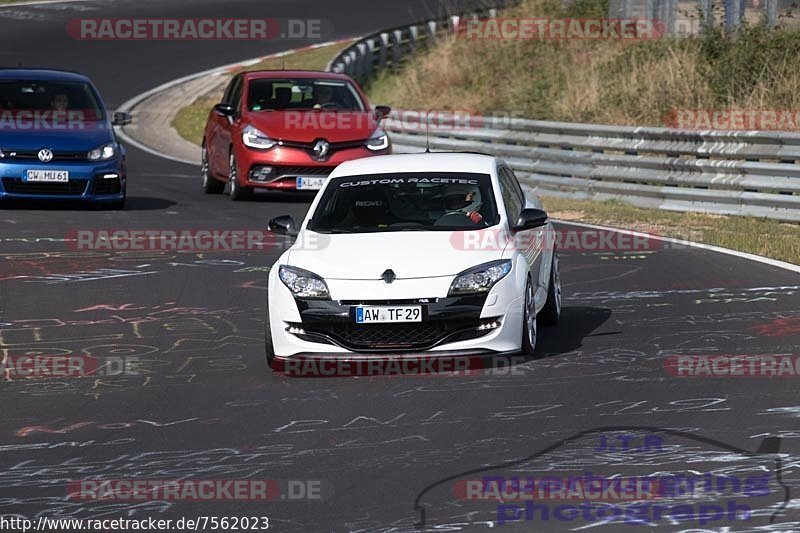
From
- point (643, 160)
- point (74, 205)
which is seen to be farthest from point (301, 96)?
point (643, 160)

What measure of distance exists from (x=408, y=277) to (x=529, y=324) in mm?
992

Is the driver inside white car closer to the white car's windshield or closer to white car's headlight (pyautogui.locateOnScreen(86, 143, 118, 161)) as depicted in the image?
the white car's windshield

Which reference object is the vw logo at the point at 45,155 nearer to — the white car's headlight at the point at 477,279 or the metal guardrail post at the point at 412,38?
the white car's headlight at the point at 477,279

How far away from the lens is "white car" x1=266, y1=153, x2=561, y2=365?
10.2 meters

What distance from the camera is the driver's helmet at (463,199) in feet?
37.3

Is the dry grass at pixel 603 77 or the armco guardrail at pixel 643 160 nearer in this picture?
the armco guardrail at pixel 643 160

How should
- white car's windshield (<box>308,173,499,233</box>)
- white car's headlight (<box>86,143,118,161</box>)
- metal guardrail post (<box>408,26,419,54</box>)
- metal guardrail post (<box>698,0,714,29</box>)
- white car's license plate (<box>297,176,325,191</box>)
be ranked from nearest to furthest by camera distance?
1. white car's windshield (<box>308,173,499,233</box>)
2. white car's headlight (<box>86,143,118,161</box>)
3. white car's license plate (<box>297,176,325,191</box>)
4. metal guardrail post (<box>698,0,714,29</box>)
5. metal guardrail post (<box>408,26,419,54</box>)

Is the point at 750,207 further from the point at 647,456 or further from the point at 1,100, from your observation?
the point at 647,456

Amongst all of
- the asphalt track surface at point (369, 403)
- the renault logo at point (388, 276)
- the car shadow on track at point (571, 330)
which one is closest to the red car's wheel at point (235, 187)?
the asphalt track surface at point (369, 403)

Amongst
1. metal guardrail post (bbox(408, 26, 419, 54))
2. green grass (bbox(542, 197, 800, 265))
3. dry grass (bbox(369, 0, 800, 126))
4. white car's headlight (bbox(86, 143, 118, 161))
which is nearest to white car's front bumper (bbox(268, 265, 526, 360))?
green grass (bbox(542, 197, 800, 265))

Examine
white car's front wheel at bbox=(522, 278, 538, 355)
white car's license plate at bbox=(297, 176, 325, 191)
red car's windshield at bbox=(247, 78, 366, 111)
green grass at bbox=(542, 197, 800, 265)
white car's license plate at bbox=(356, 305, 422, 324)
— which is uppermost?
red car's windshield at bbox=(247, 78, 366, 111)

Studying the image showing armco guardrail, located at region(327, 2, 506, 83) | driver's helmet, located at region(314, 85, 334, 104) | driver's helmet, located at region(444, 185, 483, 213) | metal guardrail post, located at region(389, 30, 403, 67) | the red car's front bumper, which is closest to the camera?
driver's helmet, located at region(444, 185, 483, 213)

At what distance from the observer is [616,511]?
6.87 meters

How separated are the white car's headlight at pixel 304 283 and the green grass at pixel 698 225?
6.96m
